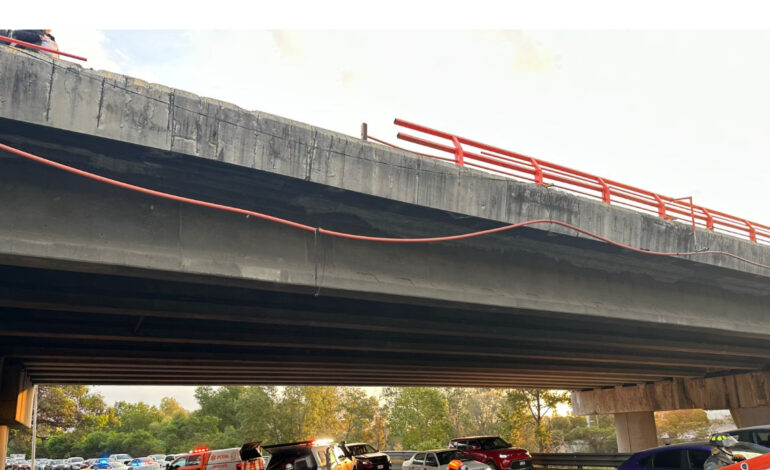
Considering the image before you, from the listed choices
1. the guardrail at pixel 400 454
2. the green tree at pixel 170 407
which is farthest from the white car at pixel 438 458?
the green tree at pixel 170 407

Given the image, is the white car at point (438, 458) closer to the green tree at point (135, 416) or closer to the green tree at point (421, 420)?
the green tree at point (421, 420)

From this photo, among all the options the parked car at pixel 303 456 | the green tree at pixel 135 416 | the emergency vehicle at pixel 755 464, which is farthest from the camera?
the green tree at pixel 135 416

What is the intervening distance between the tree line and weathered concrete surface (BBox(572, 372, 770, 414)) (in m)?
9.27

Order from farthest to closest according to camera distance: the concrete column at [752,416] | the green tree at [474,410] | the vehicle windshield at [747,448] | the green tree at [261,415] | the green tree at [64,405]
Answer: the green tree at [474,410]
the green tree at [261,415]
the green tree at [64,405]
the concrete column at [752,416]
the vehicle windshield at [747,448]

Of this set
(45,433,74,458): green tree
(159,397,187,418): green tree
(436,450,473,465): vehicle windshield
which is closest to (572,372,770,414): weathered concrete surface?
(436,450,473,465): vehicle windshield

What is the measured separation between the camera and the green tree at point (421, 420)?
161 feet

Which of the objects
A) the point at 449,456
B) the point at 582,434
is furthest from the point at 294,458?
the point at 582,434

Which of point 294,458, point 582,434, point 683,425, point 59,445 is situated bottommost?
point 59,445

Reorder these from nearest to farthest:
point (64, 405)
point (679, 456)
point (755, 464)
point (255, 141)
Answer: point (755, 464)
point (255, 141)
point (679, 456)
point (64, 405)

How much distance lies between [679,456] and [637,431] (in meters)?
23.2

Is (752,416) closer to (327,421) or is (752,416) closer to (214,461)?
(214,461)

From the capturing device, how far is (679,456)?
1247 cm

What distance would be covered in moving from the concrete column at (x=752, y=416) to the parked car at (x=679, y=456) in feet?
50.2

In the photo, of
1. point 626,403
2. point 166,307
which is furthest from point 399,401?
point 166,307
